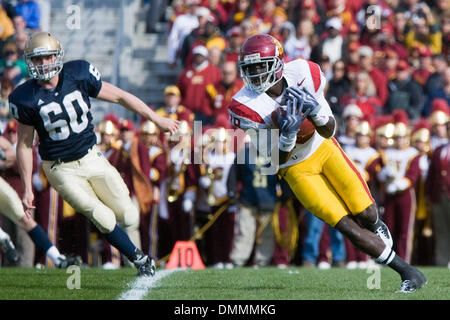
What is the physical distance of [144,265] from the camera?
7.10m

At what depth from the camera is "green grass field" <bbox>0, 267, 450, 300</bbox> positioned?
5988mm

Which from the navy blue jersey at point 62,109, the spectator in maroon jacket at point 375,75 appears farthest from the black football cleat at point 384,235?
the spectator in maroon jacket at point 375,75

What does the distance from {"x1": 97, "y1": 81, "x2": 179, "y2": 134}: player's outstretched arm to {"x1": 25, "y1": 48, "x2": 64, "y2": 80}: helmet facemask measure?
37 cm

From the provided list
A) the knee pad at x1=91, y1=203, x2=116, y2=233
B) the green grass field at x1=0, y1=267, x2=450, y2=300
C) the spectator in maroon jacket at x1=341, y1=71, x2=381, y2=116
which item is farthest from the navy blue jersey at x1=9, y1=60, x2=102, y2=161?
the spectator in maroon jacket at x1=341, y1=71, x2=381, y2=116

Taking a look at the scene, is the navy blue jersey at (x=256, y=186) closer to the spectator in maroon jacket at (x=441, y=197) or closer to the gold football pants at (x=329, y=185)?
the spectator in maroon jacket at (x=441, y=197)

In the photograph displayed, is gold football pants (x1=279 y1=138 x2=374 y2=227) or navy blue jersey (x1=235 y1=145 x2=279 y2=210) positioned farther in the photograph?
navy blue jersey (x1=235 y1=145 x2=279 y2=210)

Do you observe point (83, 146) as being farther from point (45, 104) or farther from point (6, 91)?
point (6, 91)

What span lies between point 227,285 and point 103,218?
1.03 metres

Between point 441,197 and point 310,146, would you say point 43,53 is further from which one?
point 441,197

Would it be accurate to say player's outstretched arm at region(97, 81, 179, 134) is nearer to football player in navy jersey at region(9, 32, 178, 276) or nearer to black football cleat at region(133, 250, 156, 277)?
football player in navy jersey at region(9, 32, 178, 276)

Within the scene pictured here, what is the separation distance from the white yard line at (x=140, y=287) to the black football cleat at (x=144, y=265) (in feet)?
0.15

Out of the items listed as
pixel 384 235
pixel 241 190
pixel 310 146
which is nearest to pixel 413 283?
pixel 384 235

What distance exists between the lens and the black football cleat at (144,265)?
7.07 metres

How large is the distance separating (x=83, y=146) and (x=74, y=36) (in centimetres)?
667
